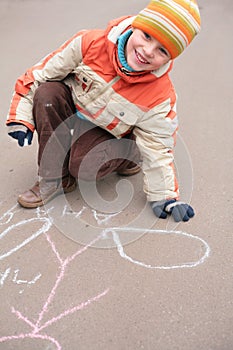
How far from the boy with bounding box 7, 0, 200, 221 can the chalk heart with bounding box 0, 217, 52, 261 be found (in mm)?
105

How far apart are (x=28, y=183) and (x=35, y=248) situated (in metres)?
0.47

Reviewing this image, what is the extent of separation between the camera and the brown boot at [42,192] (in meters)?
2.00

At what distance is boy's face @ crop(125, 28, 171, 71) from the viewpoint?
5.41ft

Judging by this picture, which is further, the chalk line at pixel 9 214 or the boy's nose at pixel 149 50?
the chalk line at pixel 9 214

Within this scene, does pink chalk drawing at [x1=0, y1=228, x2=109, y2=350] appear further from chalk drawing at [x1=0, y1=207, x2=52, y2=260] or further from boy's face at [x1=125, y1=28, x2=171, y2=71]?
boy's face at [x1=125, y1=28, x2=171, y2=71]

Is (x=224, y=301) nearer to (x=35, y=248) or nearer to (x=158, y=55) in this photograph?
(x=35, y=248)

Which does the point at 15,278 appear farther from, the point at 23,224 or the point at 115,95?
the point at 115,95

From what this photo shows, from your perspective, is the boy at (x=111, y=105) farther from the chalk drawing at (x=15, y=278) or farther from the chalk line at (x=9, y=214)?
the chalk drawing at (x=15, y=278)

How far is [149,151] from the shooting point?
1882 millimetres

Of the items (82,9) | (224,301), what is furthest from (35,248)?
(82,9)

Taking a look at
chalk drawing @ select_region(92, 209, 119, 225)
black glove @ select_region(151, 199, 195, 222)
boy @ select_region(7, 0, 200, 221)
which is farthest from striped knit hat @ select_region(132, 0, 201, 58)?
chalk drawing @ select_region(92, 209, 119, 225)

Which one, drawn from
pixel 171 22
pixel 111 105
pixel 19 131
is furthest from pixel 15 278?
pixel 171 22

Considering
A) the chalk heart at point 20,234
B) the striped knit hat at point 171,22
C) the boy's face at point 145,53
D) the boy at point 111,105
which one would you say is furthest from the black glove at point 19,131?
the striped knit hat at point 171,22

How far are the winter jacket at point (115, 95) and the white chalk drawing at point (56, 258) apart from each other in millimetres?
257
